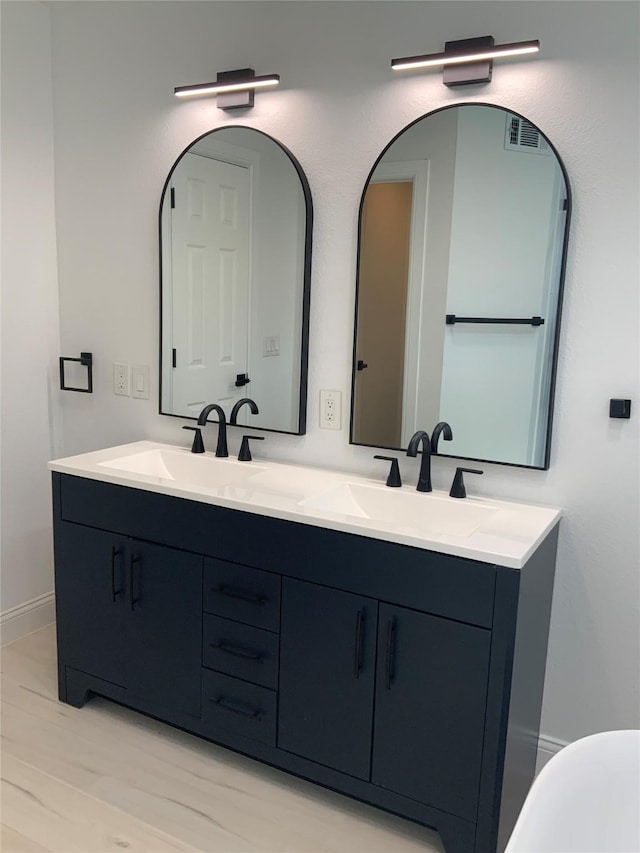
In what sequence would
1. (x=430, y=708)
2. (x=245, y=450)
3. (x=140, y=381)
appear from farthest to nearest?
(x=140, y=381) < (x=245, y=450) < (x=430, y=708)

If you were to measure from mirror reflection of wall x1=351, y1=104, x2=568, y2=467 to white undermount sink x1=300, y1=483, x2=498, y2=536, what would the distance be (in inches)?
6.4

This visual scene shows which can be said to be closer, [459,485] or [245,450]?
[459,485]

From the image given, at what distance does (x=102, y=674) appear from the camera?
236cm

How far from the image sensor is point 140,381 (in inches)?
109

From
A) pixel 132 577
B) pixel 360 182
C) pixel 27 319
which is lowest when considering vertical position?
pixel 132 577

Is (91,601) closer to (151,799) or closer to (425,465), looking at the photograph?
(151,799)

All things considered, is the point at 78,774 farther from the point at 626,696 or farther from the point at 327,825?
the point at 626,696

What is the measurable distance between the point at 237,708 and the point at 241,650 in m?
0.18

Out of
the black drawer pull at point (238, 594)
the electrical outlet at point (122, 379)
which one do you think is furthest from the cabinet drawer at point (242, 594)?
the electrical outlet at point (122, 379)

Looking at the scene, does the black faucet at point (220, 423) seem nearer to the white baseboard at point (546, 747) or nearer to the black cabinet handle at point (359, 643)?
the black cabinet handle at point (359, 643)

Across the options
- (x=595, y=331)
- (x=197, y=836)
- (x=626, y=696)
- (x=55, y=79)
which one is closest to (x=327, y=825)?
(x=197, y=836)

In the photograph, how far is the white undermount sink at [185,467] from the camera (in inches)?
95.0

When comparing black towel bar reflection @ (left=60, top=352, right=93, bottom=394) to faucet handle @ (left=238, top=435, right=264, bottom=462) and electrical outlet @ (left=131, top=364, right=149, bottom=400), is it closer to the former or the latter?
electrical outlet @ (left=131, top=364, right=149, bottom=400)

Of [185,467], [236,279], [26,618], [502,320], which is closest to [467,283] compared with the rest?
[502,320]
